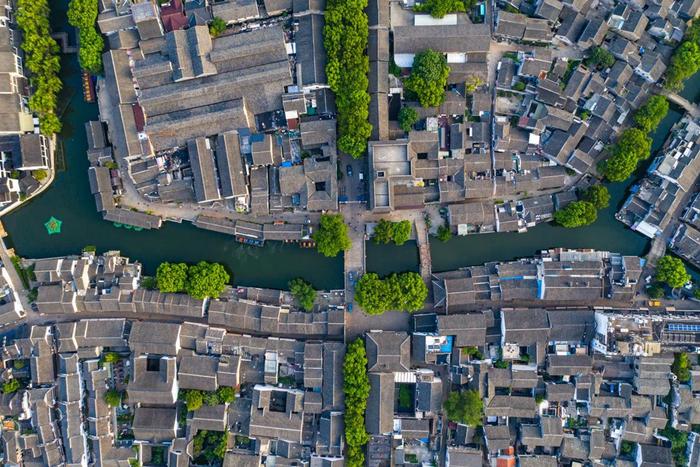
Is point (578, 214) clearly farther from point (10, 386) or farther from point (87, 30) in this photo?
point (10, 386)

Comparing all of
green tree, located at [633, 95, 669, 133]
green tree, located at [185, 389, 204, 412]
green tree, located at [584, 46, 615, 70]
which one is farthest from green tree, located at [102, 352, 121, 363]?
green tree, located at [633, 95, 669, 133]

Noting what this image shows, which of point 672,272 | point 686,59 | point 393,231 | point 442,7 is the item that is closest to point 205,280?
point 393,231

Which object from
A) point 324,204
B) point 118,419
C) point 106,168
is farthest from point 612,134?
point 118,419

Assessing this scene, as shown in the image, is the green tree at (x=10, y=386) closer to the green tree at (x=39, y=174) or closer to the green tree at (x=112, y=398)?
the green tree at (x=112, y=398)

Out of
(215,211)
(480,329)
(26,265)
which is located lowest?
(480,329)

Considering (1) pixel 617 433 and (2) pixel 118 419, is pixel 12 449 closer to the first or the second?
(2) pixel 118 419

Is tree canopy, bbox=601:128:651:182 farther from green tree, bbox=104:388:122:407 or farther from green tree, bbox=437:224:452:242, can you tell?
green tree, bbox=104:388:122:407

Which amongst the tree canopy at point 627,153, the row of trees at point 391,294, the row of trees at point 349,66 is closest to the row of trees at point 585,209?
the tree canopy at point 627,153
